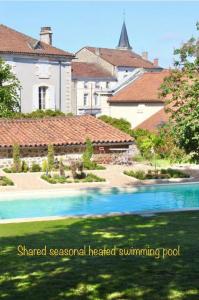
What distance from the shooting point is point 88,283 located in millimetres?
7473

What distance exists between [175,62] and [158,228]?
4.21 meters

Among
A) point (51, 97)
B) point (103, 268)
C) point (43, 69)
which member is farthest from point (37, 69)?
point (103, 268)

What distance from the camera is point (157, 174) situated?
26.2 metres

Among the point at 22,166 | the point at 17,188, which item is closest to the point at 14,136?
the point at 22,166

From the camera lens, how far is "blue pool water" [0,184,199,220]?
19.8 meters

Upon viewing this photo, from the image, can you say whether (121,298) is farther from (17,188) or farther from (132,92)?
(132,92)

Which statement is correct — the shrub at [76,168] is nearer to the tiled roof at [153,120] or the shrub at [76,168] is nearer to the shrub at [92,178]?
the shrub at [92,178]

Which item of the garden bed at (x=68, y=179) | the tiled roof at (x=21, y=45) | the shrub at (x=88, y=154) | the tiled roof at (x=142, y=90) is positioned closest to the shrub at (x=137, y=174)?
the garden bed at (x=68, y=179)

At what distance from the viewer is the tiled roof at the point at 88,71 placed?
62.8m

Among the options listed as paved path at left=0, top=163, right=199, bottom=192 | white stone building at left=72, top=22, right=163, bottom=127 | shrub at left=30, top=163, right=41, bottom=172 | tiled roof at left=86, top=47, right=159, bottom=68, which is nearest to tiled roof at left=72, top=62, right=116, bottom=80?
white stone building at left=72, top=22, right=163, bottom=127

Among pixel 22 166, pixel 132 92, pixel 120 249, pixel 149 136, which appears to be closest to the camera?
pixel 120 249

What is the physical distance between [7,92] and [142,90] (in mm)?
13091

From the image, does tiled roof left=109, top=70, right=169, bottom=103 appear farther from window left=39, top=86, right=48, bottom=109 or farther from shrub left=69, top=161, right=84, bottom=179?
shrub left=69, top=161, right=84, bottom=179

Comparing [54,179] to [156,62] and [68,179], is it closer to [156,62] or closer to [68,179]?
[68,179]
